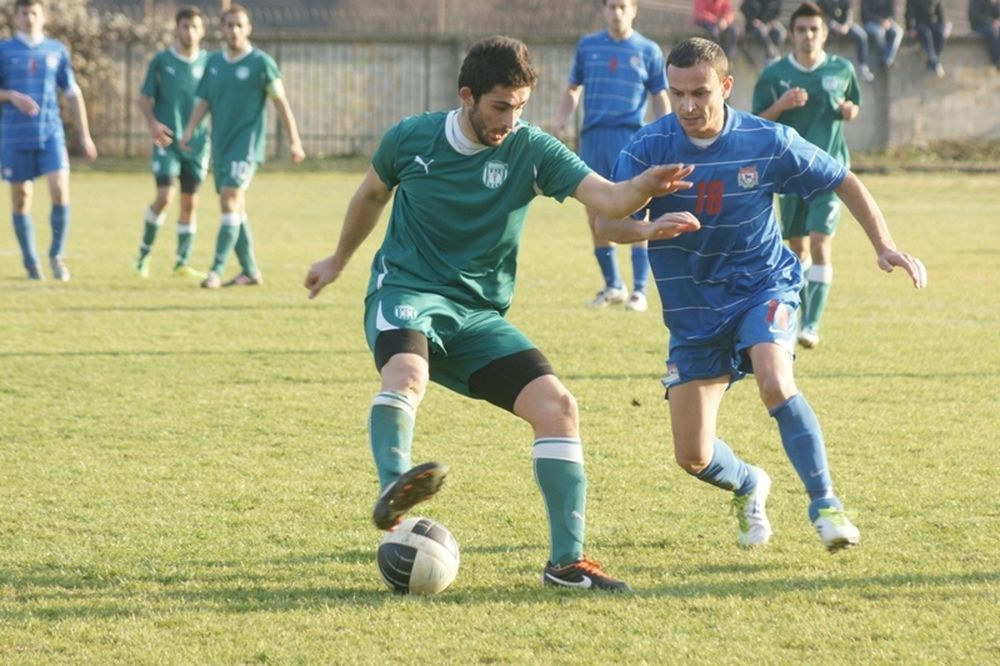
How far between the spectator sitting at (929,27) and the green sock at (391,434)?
76.9 ft

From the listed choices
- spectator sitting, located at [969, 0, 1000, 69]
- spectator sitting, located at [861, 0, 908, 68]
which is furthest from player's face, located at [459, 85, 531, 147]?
spectator sitting, located at [969, 0, 1000, 69]

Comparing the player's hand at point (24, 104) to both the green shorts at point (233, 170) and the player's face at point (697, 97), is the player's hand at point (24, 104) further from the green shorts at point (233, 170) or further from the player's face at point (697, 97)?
the player's face at point (697, 97)

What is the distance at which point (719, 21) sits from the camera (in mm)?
25750

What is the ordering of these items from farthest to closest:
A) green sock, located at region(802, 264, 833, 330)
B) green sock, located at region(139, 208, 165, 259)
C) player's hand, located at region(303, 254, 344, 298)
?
1. green sock, located at region(139, 208, 165, 259)
2. green sock, located at region(802, 264, 833, 330)
3. player's hand, located at region(303, 254, 344, 298)

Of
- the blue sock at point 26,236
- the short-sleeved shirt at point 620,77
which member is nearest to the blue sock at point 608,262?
the short-sleeved shirt at point 620,77

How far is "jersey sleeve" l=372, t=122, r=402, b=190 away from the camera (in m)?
5.04

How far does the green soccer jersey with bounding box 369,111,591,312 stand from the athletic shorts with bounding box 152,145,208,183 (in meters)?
8.53

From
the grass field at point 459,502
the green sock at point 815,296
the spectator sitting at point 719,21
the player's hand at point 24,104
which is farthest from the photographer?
the spectator sitting at point 719,21

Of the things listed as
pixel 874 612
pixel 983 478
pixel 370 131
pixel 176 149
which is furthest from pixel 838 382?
pixel 370 131

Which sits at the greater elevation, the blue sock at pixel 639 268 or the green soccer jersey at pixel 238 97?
the green soccer jersey at pixel 238 97

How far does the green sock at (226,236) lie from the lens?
12430 millimetres

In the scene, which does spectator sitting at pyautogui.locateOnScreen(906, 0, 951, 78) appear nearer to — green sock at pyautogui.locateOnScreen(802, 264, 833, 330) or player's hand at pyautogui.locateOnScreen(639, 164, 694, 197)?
green sock at pyautogui.locateOnScreen(802, 264, 833, 330)

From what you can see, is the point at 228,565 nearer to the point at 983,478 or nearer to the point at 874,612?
the point at 874,612

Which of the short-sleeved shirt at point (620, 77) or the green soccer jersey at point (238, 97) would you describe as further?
the green soccer jersey at point (238, 97)
